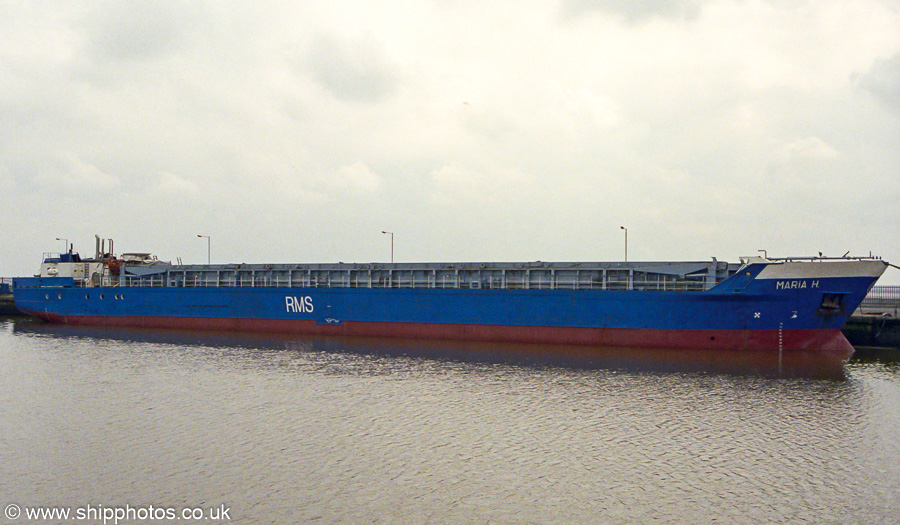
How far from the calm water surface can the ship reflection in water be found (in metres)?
0.32

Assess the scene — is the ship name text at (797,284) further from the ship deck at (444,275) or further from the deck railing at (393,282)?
the deck railing at (393,282)

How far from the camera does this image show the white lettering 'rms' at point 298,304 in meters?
37.4

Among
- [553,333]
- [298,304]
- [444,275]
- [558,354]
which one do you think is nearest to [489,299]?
[553,333]

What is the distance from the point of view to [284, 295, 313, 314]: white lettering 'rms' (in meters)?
37.4

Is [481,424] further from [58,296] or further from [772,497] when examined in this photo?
[58,296]

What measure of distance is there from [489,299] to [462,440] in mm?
18056

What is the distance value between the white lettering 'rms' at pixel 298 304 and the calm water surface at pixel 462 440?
1206 cm

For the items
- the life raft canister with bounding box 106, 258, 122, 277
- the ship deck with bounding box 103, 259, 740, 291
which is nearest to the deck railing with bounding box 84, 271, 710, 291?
the ship deck with bounding box 103, 259, 740, 291

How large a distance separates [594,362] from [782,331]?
33.4ft

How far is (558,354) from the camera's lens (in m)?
28.4

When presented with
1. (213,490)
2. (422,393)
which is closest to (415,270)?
(422,393)

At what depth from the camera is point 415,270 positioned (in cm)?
3759

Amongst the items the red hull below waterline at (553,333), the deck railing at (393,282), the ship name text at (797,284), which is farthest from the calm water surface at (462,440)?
the deck railing at (393,282)

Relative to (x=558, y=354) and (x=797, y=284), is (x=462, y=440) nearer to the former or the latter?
(x=558, y=354)
